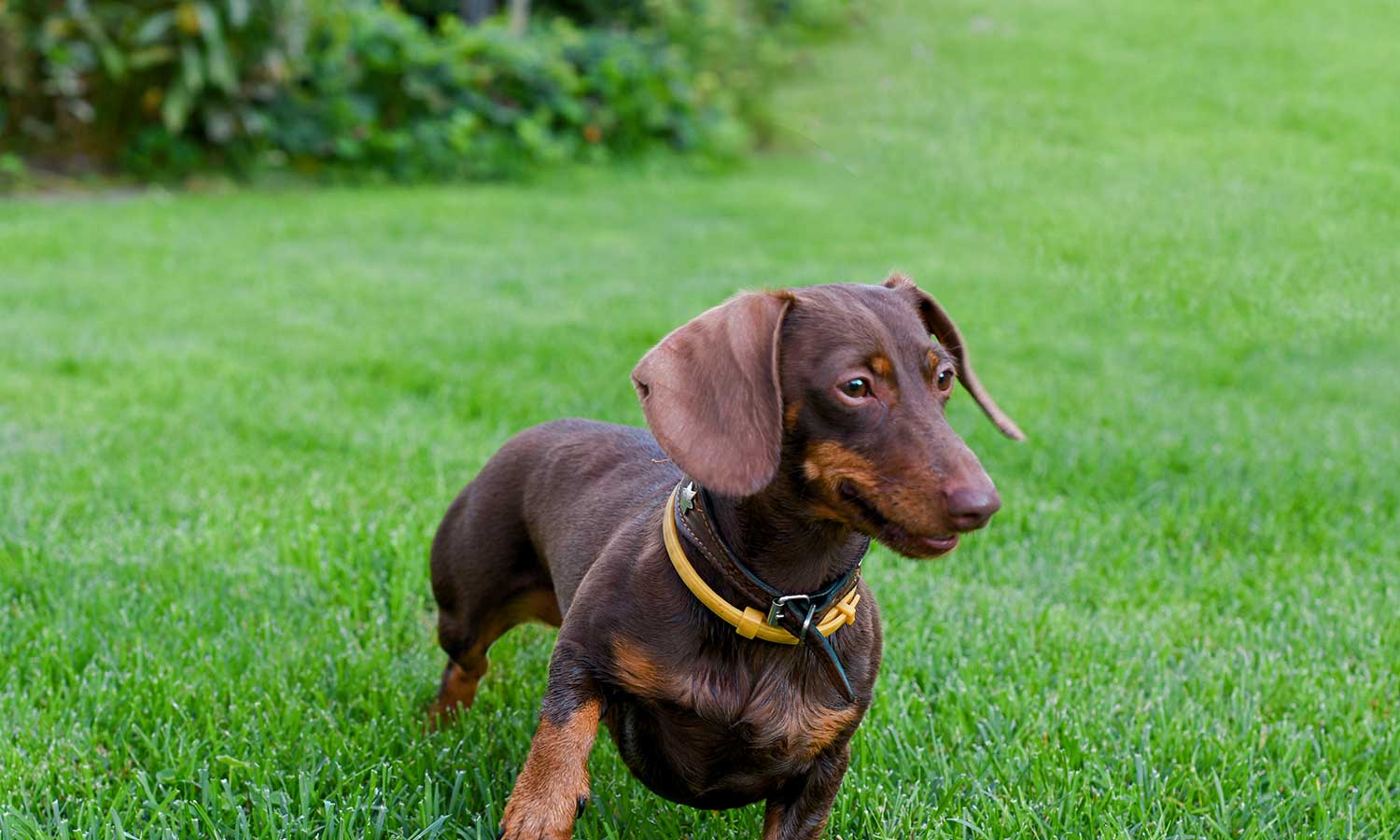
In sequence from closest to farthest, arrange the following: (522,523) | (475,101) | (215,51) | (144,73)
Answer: (522,523) < (215,51) < (144,73) < (475,101)

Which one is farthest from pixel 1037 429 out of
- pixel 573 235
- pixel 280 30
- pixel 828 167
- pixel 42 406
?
pixel 280 30

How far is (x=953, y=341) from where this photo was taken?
8.43 feet

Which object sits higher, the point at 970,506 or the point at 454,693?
the point at 970,506

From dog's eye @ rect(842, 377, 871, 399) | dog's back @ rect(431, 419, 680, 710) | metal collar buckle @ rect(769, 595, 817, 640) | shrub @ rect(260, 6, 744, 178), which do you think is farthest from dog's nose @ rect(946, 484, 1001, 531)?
shrub @ rect(260, 6, 744, 178)

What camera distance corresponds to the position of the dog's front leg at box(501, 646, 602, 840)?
6.60 ft

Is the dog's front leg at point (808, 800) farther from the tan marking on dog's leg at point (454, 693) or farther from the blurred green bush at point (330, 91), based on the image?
the blurred green bush at point (330, 91)

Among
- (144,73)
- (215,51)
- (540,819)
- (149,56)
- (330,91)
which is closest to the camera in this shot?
(540,819)

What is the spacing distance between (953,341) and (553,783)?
3.80ft

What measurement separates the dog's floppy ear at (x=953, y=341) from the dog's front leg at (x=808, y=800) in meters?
0.68

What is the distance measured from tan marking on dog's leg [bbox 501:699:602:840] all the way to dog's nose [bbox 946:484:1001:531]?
2.30ft

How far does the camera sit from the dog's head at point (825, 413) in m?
1.96

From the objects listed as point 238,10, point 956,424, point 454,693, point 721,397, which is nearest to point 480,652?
point 454,693

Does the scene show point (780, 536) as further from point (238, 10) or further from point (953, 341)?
point (238, 10)

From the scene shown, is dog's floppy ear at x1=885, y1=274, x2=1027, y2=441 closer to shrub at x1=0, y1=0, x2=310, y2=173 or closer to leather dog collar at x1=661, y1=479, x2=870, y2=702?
leather dog collar at x1=661, y1=479, x2=870, y2=702
